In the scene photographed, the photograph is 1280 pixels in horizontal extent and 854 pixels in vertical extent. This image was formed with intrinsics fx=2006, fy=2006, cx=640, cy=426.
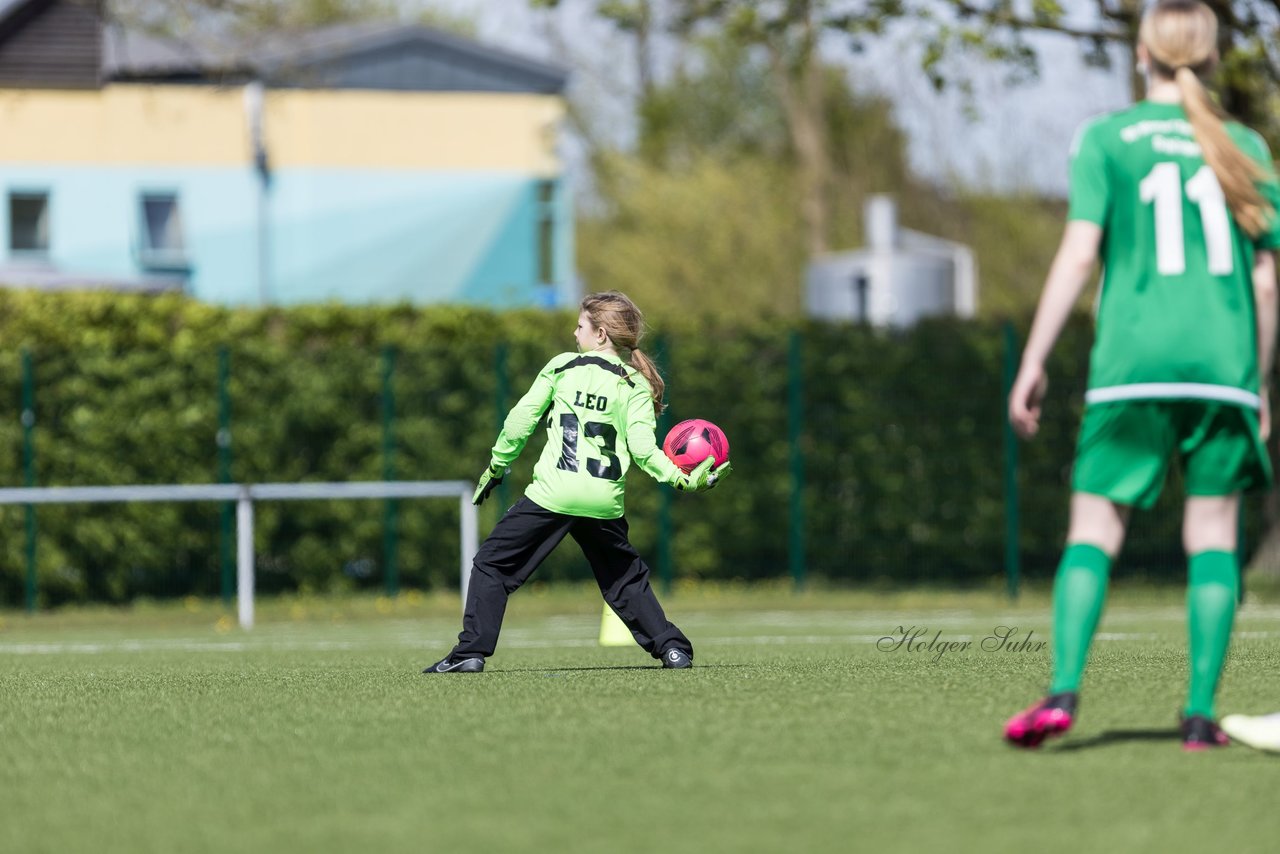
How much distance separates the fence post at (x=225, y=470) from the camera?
18.9 m

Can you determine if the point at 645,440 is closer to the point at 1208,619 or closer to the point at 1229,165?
the point at 1208,619

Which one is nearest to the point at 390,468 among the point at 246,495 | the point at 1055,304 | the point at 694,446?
the point at 246,495

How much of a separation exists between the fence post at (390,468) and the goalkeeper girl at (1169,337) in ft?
46.7

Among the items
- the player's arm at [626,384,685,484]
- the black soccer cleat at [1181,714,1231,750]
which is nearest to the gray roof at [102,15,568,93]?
the player's arm at [626,384,685,484]

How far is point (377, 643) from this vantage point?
13.1m

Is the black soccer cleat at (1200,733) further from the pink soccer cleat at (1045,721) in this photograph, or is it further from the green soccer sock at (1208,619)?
the pink soccer cleat at (1045,721)

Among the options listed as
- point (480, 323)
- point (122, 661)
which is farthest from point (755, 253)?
point (122, 661)

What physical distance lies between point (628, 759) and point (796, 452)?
46.9ft

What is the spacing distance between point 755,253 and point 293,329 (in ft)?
87.1

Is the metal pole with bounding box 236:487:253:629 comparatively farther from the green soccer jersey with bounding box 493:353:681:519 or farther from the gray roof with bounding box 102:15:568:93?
the gray roof with bounding box 102:15:568:93

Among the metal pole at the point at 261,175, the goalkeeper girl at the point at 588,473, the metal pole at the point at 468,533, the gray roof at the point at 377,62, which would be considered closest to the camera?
the goalkeeper girl at the point at 588,473

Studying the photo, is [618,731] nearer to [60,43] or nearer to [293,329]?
[293,329]

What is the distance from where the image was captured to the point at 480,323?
21.1 m

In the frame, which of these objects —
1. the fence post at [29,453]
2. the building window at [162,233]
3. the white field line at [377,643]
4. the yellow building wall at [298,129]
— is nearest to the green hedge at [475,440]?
the fence post at [29,453]
